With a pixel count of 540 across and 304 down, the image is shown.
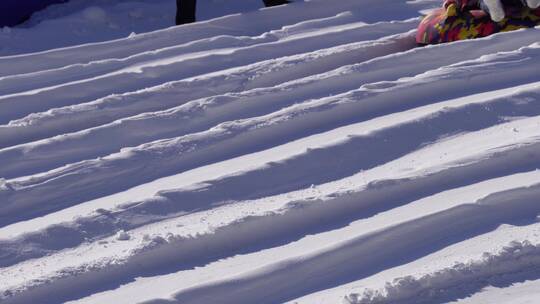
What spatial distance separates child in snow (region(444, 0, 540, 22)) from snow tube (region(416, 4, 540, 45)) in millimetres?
19

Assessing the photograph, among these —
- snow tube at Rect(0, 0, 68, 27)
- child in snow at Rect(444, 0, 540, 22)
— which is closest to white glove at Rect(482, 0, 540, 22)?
child in snow at Rect(444, 0, 540, 22)

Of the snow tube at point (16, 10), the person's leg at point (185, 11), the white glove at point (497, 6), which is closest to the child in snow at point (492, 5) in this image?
the white glove at point (497, 6)

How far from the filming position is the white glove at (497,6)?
3.61 meters

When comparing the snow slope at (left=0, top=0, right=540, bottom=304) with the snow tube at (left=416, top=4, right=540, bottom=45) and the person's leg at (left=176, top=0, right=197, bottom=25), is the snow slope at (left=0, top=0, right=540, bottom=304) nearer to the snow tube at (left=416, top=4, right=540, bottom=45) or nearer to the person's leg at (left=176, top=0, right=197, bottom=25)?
the snow tube at (left=416, top=4, right=540, bottom=45)

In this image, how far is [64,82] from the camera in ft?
12.1

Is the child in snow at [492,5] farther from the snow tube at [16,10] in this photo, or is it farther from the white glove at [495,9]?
the snow tube at [16,10]

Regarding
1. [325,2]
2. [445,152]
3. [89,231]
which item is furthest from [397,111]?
Result: [325,2]

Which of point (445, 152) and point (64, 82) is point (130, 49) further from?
point (445, 152)

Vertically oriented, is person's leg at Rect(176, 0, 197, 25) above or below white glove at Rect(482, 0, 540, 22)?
above

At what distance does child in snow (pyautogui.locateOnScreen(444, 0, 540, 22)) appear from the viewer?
3.62 m

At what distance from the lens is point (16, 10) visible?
500 centimetres

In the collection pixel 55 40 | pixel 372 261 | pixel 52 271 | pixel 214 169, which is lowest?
pixel 372 261

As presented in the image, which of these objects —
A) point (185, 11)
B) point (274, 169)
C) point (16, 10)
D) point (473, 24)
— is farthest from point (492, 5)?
point (16, 10)

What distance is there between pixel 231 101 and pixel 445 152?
0.83 m
